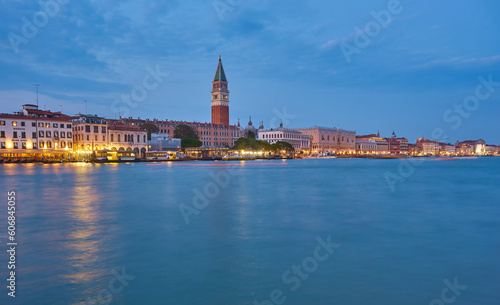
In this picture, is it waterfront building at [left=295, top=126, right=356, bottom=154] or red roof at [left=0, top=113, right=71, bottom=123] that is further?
waterfront building at [left=295, top=126, right=356, bottom=154]

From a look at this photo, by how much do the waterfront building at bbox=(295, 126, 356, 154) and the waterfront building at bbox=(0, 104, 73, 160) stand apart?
86.2 meters

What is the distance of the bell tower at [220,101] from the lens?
118 metres

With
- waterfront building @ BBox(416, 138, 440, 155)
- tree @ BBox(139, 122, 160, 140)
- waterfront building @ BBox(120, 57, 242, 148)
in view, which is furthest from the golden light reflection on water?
waterfront building @ BBox(416, 138, 440, 155)

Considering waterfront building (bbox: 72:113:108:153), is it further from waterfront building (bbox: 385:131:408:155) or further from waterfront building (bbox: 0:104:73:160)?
waterfront building (bbox: 385:131:408:155)

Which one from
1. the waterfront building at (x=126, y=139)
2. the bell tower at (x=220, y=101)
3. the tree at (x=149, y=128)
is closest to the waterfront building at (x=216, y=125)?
the bell tower at (x=220, y=101)

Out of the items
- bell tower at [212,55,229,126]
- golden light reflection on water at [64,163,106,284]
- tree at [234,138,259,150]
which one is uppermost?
bell tower at [212,55,229,126]

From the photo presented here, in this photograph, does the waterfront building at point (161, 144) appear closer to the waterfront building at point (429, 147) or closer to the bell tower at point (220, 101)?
the bell tower at point (220, 101)

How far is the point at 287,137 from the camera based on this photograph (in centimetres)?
11544

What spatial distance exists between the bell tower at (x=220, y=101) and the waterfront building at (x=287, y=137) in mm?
13960

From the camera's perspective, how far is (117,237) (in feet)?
32.3

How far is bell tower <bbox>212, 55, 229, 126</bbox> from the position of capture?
118125 mm

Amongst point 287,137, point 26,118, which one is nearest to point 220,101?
point 287,137

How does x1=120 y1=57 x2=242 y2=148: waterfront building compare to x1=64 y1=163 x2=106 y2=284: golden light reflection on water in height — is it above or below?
above

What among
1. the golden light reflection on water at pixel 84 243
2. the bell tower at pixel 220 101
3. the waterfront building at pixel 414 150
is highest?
the bell tower at pixel 220 101
